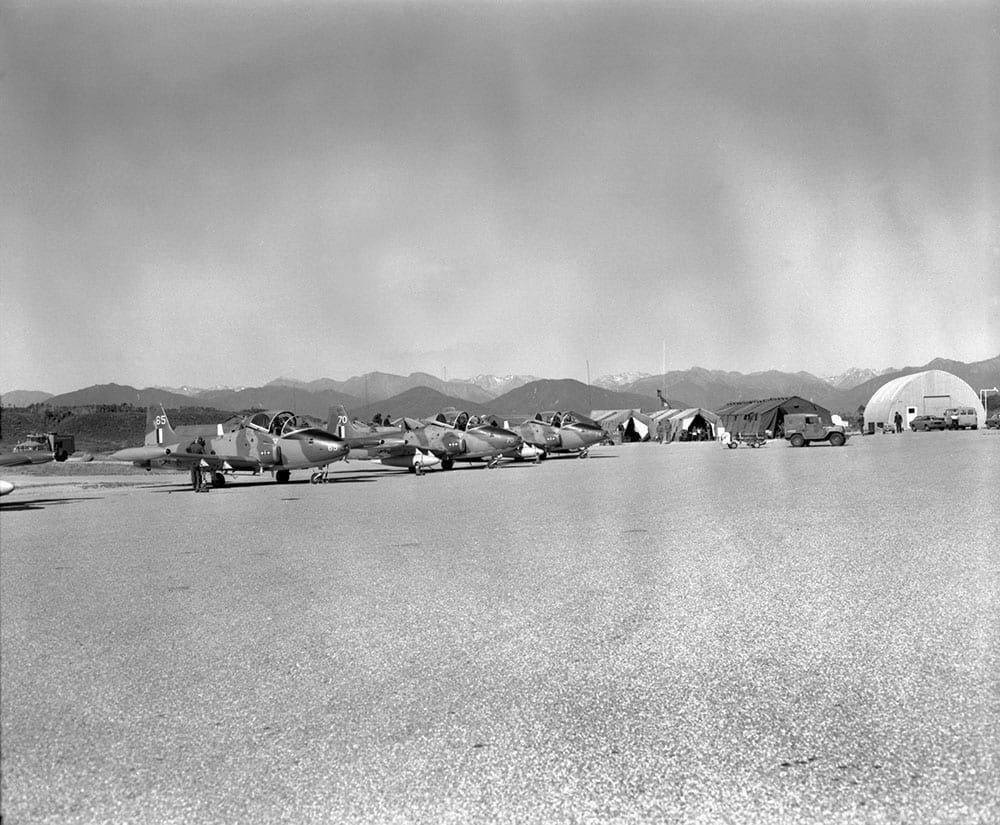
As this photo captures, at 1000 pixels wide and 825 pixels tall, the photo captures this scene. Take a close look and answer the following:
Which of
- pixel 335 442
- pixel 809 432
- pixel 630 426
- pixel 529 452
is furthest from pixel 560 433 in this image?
pixel 630 426

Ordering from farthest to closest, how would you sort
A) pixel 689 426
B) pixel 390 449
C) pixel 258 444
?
pixel 689 426 → pixel 390 449 → pixel 258 444

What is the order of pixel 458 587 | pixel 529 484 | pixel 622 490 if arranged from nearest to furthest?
pixel 458 587
pixel 622 490
pixel 529 484

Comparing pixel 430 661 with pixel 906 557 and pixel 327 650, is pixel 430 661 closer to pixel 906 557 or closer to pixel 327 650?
pixel 327 650

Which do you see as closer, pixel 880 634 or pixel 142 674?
pixel 142 674

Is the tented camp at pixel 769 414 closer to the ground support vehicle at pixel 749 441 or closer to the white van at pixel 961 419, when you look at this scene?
the white van at pixel 961 419

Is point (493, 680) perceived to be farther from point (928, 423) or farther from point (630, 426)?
point (928, 423)

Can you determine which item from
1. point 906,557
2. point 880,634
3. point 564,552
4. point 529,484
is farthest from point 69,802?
point 529,484
